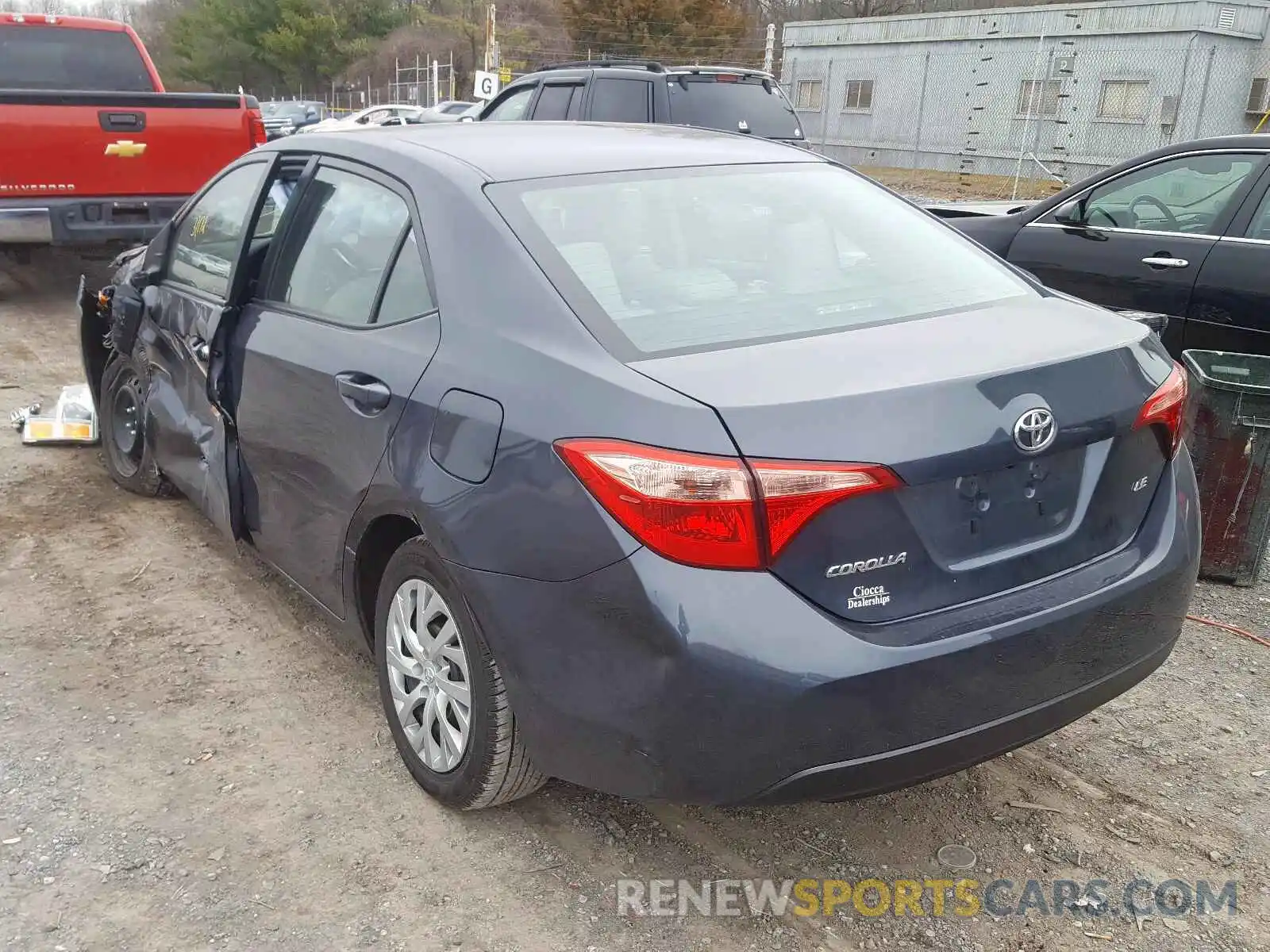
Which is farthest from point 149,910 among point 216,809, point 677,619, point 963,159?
point 963,159

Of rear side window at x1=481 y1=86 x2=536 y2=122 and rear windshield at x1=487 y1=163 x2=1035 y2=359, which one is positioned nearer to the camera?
rear windshield at x1=487 y1=163 x2=1035 y2=359

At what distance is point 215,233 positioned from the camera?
13.7 ft

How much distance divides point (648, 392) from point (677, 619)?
0.46 metres

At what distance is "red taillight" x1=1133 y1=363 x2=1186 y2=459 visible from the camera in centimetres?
261

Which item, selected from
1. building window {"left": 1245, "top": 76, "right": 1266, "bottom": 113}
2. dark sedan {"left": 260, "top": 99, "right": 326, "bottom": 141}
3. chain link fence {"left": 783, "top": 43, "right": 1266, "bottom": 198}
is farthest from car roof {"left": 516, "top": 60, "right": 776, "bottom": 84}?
dark sedan {"left": 260, "top": 99, "right": 326, "bottom": 141}

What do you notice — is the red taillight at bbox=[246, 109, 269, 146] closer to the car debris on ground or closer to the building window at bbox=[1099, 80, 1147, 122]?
the car debris on ground

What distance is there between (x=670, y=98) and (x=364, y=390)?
7405 mm

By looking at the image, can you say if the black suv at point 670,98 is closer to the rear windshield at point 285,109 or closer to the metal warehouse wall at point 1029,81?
the metal warehouse wall at point 1029,81

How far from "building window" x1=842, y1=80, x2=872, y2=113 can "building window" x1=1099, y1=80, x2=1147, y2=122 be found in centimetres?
625

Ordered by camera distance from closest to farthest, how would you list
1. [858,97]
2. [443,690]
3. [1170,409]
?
[1170,409] → [443,690] → [858,97]

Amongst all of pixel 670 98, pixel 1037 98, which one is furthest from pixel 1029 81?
pixel 670 98

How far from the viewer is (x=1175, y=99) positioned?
2184 cm

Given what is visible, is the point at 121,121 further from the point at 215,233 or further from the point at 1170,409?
the point at 1170,409

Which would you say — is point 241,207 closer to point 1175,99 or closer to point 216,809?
point 216,809
